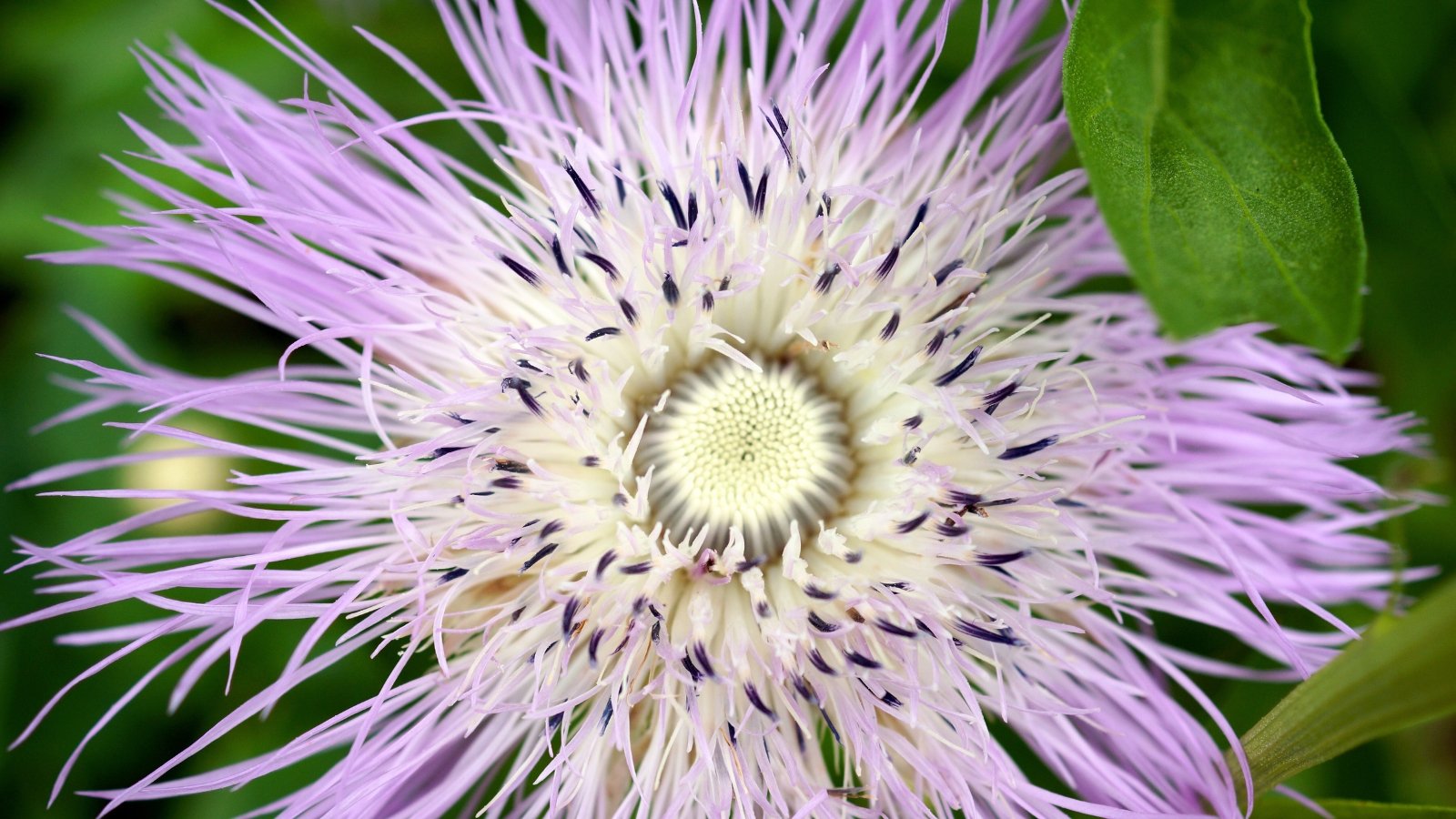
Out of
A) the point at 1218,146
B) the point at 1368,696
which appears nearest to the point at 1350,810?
the point at 1368,696

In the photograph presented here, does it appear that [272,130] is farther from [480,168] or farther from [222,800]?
[222,800]

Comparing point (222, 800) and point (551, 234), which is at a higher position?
point (551, 234)

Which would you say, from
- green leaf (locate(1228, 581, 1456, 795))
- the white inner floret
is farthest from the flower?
green leaf (locate(1228, 581, 1456, 795))

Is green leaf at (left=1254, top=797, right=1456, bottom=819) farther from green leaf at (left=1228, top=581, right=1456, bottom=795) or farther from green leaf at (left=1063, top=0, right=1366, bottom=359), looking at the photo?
green leaf at (left=1063, top=0, right=1366, bottom=359)

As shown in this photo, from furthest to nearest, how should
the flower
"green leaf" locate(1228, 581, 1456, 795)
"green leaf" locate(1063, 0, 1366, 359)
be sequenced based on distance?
the flower, "green leaf" locate(1063, 0, 1366, 359), "green leaf" locate(1228, 581, 1456, 795)

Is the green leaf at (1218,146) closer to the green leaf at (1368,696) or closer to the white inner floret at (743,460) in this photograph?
the green leaf at (1368,696)

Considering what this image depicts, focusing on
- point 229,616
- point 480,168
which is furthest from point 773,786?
point 480,168

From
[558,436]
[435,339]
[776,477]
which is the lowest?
[776,477]
